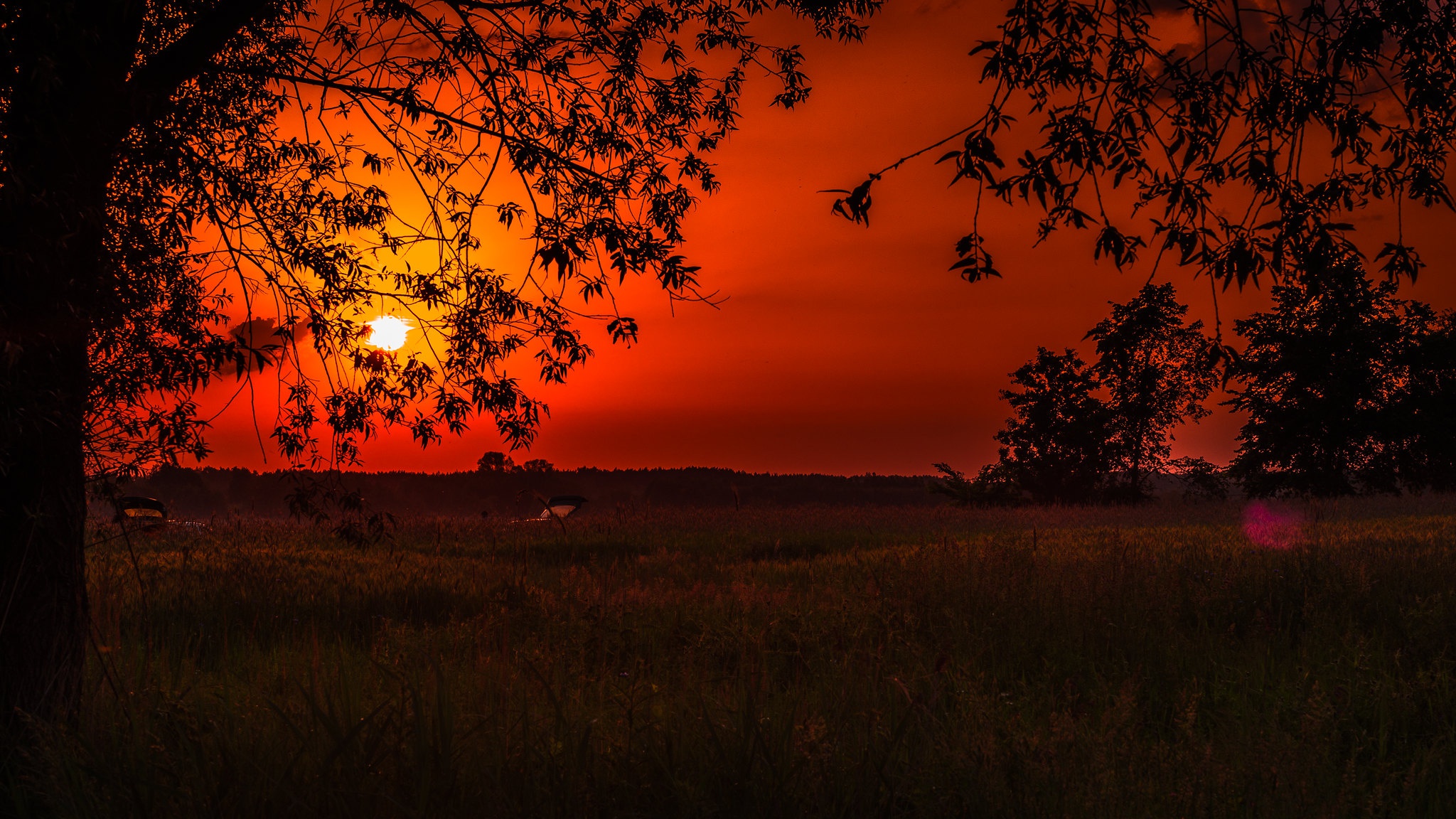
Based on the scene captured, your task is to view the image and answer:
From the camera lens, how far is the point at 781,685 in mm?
5727

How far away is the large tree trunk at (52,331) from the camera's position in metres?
3.71

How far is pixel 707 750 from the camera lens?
3352mm

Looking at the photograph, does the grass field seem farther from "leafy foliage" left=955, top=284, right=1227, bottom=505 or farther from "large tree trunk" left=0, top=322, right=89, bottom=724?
"leafy foliage" left=955, top=284, right=1227, bottom=505

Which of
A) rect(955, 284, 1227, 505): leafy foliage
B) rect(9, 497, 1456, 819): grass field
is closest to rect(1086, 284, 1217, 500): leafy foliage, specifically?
rect(955, 284, 1227, 505): leafy foliage

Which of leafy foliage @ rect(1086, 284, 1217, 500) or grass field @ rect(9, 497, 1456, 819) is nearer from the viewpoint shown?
grass field @ rect(9, 497, 1456, 819)

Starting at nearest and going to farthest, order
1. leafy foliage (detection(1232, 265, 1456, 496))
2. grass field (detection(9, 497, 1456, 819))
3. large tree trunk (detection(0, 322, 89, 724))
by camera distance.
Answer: grass field (detection(9, 497, 1456, 819)) → large tree trunk (detection(0, 322, 89, 724)) → leafy foliage (detection(1232, 265, 1456, 496))

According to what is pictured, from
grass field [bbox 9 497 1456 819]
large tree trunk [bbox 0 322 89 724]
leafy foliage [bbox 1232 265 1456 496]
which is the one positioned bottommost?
grass field [bbox 9 497 1456 819]

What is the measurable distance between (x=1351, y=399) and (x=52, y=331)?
45072 millimetres

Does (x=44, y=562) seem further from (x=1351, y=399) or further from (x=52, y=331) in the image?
(x=1351, y=399)

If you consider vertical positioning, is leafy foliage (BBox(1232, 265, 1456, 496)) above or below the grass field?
above

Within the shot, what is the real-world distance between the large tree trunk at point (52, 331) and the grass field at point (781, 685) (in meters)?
0.34

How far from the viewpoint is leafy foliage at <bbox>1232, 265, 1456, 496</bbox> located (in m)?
36.8

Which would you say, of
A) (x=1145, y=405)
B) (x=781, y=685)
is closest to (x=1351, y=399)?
(x=1145, y=405)

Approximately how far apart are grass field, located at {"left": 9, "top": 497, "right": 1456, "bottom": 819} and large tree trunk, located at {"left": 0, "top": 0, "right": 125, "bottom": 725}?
338 mm
